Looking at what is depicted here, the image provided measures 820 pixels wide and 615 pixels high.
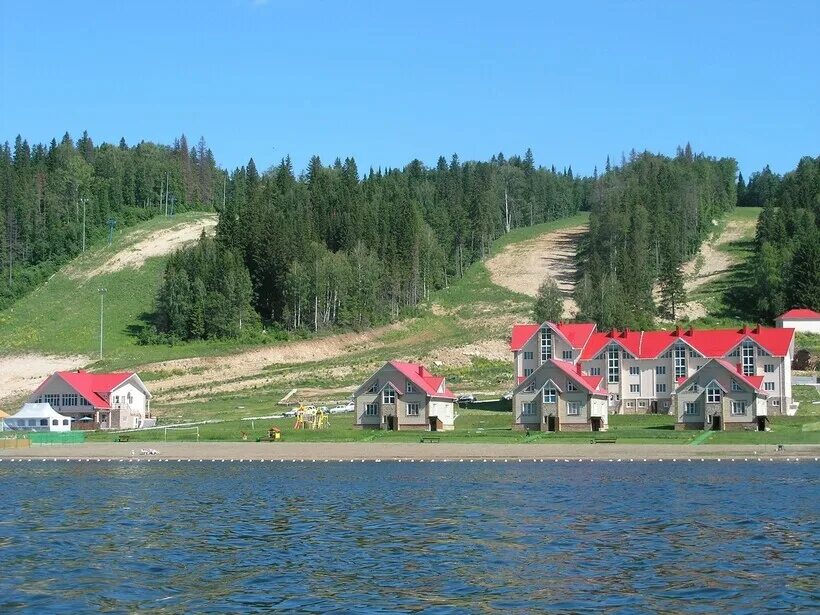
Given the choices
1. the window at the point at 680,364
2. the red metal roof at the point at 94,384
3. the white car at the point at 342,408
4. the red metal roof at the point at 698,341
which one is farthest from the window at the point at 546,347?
the red metal roof at the point at 94,384

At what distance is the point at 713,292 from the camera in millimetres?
Answer: 167625

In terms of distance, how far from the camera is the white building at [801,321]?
13625cm

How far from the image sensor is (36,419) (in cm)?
9781

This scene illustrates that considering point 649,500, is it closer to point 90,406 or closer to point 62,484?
point 62,484

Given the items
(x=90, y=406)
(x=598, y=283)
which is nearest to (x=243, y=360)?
(x=90, y=406)

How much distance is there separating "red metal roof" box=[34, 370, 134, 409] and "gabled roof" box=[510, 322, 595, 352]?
113ft

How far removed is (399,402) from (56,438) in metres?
26.8

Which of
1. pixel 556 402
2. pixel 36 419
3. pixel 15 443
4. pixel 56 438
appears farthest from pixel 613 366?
pixel 15 443

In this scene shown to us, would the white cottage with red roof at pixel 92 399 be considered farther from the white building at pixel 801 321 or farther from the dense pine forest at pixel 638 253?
the white building at pixel 801 321

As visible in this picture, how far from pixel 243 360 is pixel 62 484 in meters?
67.9

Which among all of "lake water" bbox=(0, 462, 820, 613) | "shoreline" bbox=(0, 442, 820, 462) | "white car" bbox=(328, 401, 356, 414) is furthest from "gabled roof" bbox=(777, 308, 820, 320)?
"lake water" bbox=(0, 462, 820, 613)

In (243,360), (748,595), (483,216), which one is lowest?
(748,595)

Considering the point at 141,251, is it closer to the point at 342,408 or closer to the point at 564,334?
the point at 342,408

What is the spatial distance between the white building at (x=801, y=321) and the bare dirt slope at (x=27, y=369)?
79.4 m
